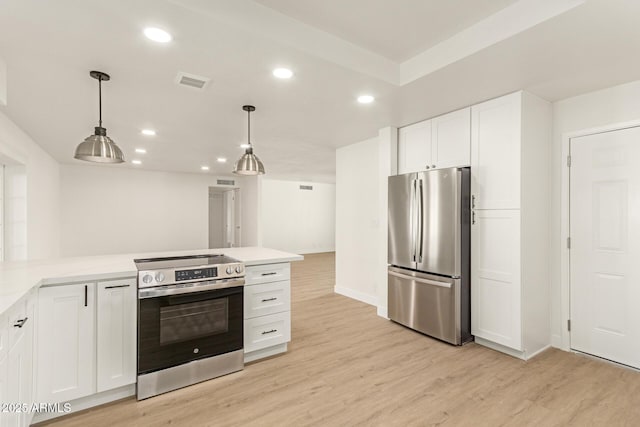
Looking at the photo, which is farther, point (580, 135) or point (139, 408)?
point (580, 135)

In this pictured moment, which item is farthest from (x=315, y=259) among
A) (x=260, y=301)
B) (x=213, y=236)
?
(x=260, y=301)

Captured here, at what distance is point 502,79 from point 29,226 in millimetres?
6058

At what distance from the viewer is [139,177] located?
7.71m

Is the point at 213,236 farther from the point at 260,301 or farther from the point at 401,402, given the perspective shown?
the point at 401,402

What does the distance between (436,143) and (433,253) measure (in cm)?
128

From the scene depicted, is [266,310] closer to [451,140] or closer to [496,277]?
[496,277]

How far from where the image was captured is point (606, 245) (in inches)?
113

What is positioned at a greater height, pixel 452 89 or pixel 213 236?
pixel 452 89

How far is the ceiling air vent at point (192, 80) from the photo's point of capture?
254 centimetres

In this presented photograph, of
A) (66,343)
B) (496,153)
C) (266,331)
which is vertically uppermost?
(496,153)

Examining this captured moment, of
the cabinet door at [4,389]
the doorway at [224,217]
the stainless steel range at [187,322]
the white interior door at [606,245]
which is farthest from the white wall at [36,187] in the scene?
the white interior door at [606,245]

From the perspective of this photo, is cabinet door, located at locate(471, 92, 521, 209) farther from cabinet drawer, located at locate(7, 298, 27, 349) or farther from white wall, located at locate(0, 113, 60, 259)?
white wall, located at locate(0, 113, 60, 259)

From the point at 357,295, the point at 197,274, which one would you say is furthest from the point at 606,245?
the point at 197,274

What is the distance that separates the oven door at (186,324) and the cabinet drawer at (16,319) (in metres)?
0.65
